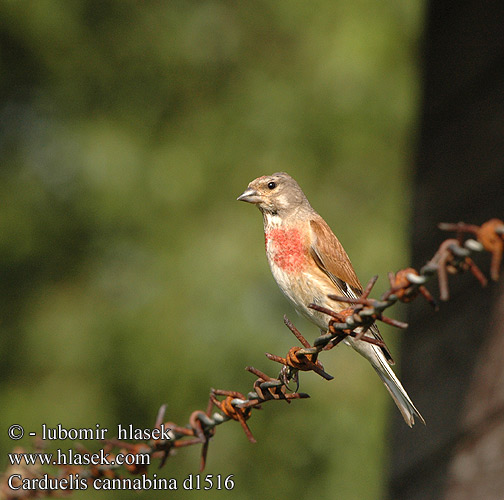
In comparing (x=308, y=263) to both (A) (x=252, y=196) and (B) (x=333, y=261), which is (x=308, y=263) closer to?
(B) (x=333, y=261)

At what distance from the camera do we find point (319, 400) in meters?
7.26

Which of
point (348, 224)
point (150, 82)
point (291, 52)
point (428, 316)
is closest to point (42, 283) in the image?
point (150, 82)

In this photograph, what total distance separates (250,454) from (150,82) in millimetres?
4303

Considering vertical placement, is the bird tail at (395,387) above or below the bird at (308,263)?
below

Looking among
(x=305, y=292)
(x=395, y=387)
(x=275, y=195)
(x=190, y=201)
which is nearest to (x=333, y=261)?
(x=305, y=292)

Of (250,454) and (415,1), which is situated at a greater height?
(415,1)

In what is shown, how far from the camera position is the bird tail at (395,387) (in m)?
3.10

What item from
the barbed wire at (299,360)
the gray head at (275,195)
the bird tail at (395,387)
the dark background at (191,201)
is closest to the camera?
the barbed wire at (299,360)

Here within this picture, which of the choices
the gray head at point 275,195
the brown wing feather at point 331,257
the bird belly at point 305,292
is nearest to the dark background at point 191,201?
the gray head at point 275,195

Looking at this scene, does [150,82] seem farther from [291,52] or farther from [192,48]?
[291,52]

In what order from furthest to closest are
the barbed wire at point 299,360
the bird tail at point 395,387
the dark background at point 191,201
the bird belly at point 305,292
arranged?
the dark background at point 191,201 < the bird belly at point 305,292 < the bird tail at point 395,387 < the barbed wire at point 299,360

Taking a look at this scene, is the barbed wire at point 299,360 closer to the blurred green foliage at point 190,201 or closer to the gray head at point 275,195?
the gray head at point 275,195

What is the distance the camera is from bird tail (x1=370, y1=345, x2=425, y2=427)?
310 cm

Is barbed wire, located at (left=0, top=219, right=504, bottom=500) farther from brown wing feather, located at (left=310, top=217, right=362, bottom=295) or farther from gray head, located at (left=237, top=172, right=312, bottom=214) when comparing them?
gray head, located at (left=237, top=172, right=312, bottom=214)
